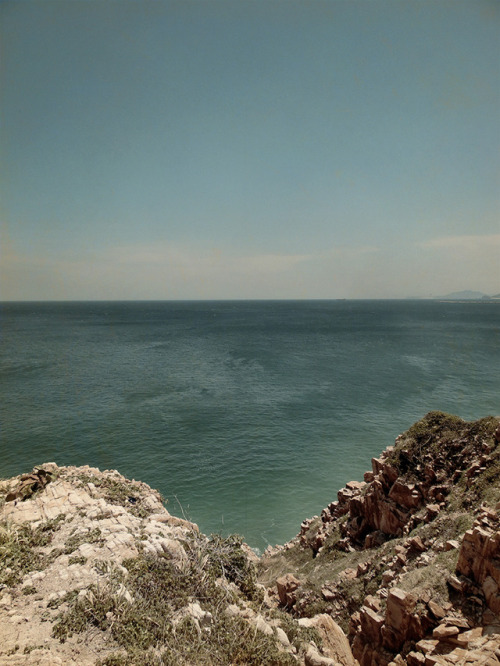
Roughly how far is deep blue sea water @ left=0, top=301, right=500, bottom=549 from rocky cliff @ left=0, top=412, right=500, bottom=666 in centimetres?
1094

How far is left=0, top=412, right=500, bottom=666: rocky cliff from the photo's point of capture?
31.9 ft

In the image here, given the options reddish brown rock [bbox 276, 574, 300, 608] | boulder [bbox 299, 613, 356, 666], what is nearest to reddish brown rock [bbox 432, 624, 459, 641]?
boulder [bbox 299, 613, 356, 666]

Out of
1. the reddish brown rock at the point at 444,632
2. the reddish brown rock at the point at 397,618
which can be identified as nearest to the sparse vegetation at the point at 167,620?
the reddish brown rock at the point at 397,618

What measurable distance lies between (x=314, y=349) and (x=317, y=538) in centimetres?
8046

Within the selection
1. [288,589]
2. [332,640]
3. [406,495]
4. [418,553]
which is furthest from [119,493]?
[406,495]

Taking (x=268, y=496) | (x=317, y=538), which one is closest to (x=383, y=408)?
(x=268, y=496)

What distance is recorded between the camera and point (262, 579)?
19.7 meters

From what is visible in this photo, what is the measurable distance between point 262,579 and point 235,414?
28216 mm

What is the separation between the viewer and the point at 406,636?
10.9 metres

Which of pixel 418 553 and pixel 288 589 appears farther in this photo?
pixel 288 589

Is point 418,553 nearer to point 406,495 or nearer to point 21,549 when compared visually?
point 406,495

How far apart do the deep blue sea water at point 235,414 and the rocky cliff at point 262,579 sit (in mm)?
10935

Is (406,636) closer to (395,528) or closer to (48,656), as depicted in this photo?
(395,528)

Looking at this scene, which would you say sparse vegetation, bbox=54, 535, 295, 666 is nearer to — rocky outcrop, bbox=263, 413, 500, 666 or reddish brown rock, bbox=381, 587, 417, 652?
reddish brown rock, bbox=381, 587, 417, 652
